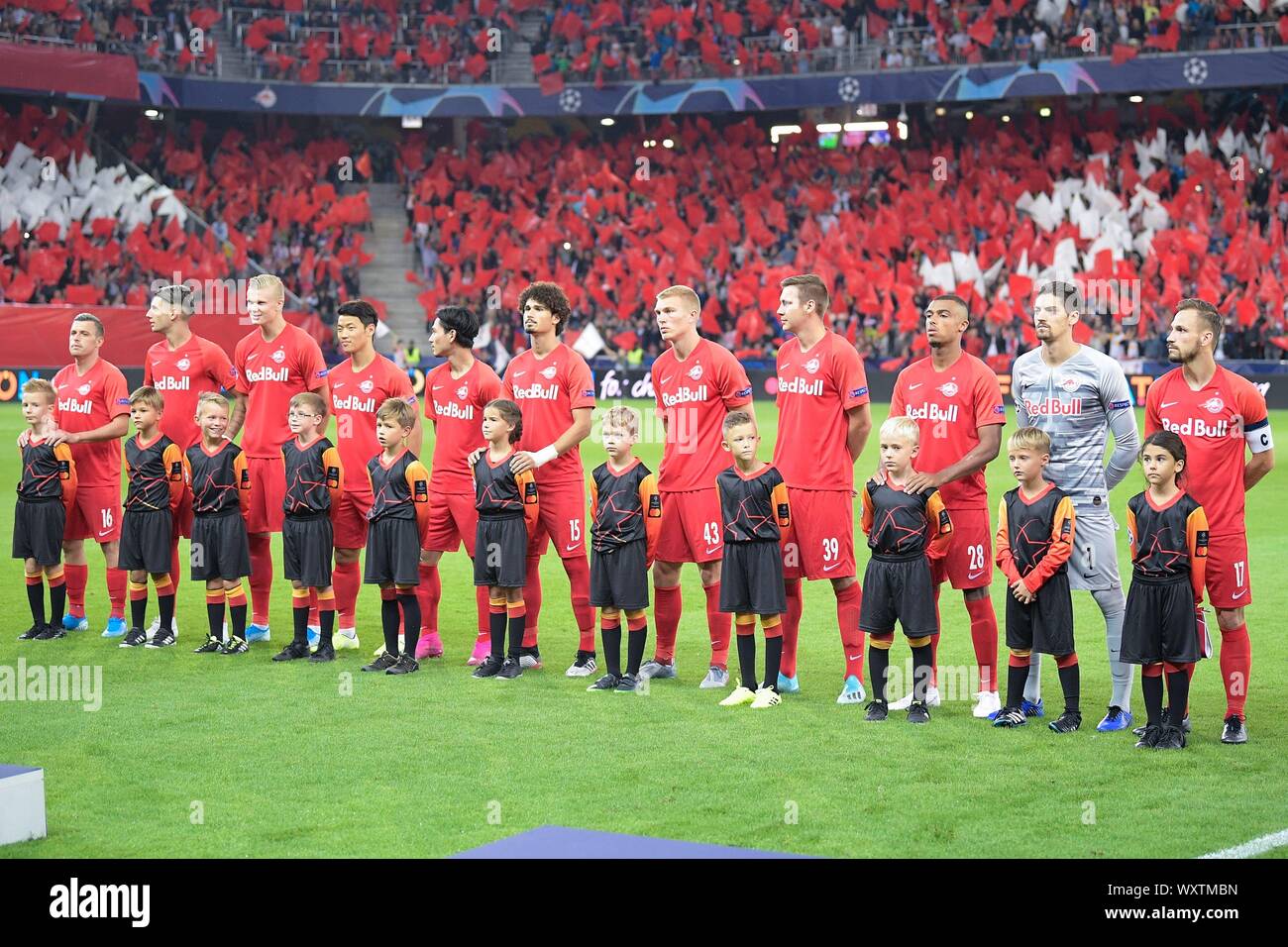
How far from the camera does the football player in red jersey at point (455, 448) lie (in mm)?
9820

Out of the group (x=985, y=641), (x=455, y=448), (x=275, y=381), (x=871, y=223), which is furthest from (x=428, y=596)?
(x=871, y=223)

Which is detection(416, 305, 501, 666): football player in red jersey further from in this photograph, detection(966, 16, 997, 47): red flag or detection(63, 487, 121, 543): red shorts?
detection(966, 16, 997, 47): red flag

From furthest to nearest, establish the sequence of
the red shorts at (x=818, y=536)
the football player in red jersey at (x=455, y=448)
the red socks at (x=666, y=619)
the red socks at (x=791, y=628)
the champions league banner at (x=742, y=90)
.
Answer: the champions league banner at (x=742, y=90)
the football player in red jersey at (x=455, y=448)
the red socks at (x=666, y=619)
the red socks at (x=791, y=628)
the red shorts at (x=818, y=536)

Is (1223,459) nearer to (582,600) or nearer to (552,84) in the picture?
(582,600)

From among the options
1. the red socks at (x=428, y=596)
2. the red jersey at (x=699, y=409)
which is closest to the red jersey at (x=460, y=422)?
the red socks at (x=428, y=596)

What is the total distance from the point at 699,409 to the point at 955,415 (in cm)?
155

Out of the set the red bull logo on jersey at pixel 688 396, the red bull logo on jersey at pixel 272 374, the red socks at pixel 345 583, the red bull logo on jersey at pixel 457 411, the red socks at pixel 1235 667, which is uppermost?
the red bull logo on jersey at pixel 272 374

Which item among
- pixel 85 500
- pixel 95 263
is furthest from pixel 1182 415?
pixel 95 263

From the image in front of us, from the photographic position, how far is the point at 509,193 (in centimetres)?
4028

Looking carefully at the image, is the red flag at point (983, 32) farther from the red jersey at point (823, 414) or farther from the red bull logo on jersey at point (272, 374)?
the red jersey at point (823, 414)

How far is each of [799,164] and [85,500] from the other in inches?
1221

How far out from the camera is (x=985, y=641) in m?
8.27

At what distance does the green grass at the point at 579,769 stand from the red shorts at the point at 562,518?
80 cm
